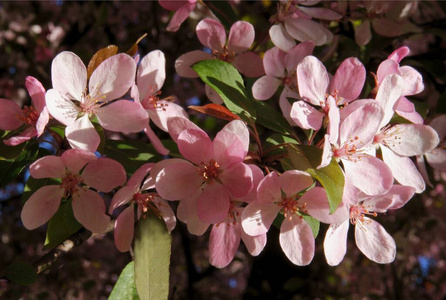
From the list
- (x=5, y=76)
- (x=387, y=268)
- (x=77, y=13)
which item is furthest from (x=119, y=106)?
(x=387, y=268)

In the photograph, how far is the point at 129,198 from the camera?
933 mm

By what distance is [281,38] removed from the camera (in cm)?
117

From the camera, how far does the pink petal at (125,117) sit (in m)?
0.92

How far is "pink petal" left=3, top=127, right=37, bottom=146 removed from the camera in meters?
0.84

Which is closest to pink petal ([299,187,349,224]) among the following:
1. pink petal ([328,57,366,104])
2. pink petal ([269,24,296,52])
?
pink petal ([328,57,366,104])

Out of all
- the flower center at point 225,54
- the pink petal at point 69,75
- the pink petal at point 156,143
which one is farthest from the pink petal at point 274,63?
the pink petal at point 69,75

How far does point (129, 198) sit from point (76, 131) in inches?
6.7

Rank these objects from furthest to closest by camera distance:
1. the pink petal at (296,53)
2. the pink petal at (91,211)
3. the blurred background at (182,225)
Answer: the blurred background at (182,225) < the pink petal at (296,53) < the pink petal at (91,211)

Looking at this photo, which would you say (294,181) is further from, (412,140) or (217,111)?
(412,140)

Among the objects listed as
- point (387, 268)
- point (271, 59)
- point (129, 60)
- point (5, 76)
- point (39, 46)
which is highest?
point (129, 60)

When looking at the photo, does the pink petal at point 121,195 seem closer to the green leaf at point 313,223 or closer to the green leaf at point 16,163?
the green leaf at point 16,163

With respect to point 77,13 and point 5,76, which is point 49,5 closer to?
point 77,13

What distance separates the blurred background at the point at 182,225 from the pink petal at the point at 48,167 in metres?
0.35

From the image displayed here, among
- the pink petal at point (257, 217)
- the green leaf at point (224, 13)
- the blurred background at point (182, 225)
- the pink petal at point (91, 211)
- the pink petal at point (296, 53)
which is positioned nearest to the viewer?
the pink petal at point (257, 217)
